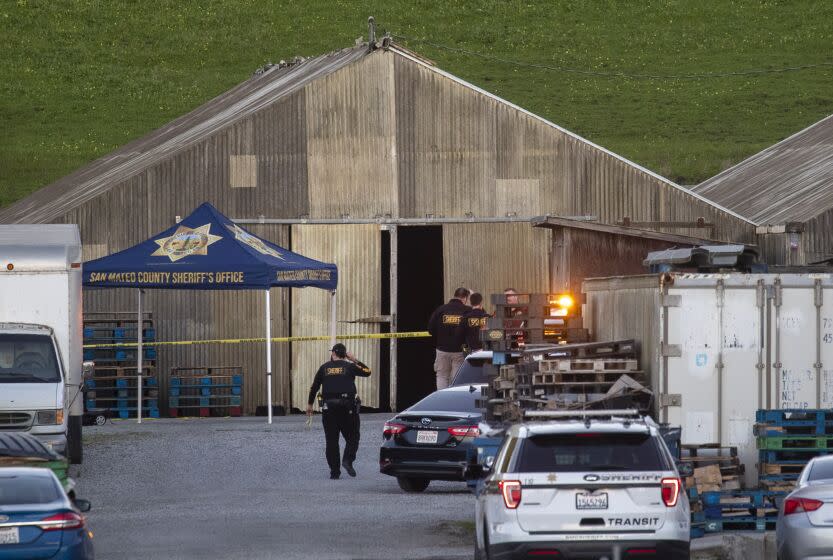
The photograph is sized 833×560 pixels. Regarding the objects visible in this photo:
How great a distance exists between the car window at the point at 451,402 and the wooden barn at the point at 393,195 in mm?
10698

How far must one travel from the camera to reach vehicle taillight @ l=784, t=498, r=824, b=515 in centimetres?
1502

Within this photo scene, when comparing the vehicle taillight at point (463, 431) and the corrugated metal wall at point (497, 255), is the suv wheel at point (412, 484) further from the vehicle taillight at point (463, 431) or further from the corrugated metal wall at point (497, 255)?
the corrugated metal wall at point (497, 255)

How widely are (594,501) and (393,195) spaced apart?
2079 centimetres

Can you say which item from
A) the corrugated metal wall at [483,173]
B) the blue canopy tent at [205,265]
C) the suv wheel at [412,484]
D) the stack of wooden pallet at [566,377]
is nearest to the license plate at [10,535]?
the stack of wooden pallet at [566,377]

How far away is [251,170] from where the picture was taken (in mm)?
34781

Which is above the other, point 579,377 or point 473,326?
point 473,326

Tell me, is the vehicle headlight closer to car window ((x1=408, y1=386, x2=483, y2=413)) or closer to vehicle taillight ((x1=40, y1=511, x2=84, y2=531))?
car window ((x1=408, y1=386, x2=483, y2=413))

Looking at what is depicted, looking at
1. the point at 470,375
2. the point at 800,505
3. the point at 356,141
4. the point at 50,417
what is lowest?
the point at 800,505

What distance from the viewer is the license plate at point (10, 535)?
14.5 meters

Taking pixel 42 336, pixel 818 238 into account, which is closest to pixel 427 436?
pixel 42 336

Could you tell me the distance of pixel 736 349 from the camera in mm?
20047

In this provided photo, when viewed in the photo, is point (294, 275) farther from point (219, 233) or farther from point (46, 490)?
point (46, 490)

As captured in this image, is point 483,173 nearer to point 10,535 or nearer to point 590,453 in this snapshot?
point 590,453

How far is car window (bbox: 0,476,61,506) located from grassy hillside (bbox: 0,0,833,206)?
178 feet
